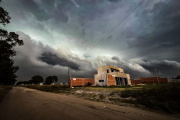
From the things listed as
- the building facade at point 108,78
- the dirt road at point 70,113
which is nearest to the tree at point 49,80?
the building facade at point 108,78

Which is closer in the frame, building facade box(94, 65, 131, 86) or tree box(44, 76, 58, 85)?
building facade box(94, 65, 131, 86)

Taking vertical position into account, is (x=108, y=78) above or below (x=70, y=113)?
above

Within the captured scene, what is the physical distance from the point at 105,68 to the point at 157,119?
45261 mm

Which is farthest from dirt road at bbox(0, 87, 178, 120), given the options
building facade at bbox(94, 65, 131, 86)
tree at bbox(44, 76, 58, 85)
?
tree at bbox(44, 76, 58, 85)

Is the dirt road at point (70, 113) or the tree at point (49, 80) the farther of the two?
the tree at point (49, 80)

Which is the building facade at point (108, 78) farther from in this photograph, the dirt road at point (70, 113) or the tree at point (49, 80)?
the tree at point (49, 80)

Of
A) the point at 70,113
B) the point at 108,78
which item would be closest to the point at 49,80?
the point at 108,78

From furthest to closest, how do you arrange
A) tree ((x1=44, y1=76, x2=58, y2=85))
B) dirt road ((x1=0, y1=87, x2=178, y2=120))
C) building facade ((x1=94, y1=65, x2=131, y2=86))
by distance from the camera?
tree ((x1=44, y1=76, x2=58, y2=85)) → building facade ((x1=94, y1=65, x2=131, y2=86)) → dirt road ((x1=0, y1=87, x2=178, y2=120))

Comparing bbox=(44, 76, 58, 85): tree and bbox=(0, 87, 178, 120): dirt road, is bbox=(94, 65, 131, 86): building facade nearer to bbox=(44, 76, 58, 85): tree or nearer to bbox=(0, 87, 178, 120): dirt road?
bbox=(0, 87, 178, 120): dirt road

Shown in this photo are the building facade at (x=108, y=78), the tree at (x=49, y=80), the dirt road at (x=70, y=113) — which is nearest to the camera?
the dirt road at (x=70, y=113)

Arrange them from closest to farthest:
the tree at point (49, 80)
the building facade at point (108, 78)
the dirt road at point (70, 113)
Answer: the dirt road at point (70, 113) < the building facade at point (108, 78) < the tree at point (49, 80)

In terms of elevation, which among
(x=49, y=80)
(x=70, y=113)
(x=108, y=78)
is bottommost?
(x=49, y=80)

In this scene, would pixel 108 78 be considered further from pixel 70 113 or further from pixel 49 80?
pixel 49 80

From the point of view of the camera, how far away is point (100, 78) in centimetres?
3828
